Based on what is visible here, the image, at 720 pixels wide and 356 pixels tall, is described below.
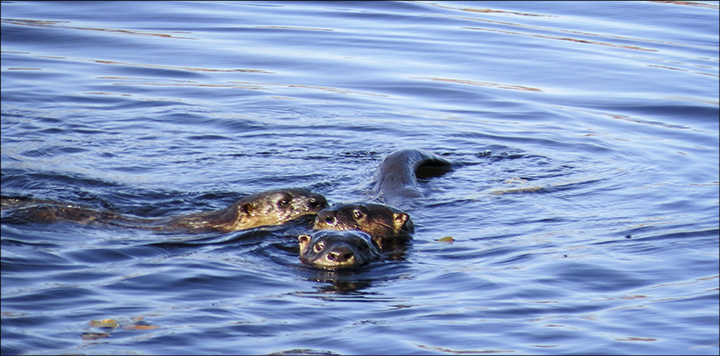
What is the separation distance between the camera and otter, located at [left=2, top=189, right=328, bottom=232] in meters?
7.82

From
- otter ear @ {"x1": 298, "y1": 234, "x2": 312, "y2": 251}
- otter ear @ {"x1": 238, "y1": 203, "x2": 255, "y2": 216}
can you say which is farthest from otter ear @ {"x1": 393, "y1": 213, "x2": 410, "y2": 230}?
otter ear @ {"x1": 238, "y1": 203, "x2": 255, "y2": 216}

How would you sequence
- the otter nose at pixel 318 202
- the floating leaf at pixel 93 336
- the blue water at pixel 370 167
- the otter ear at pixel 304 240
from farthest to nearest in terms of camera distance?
the otter nose at pixel 318 202 → the otter ear at pixel 304 240 → the blue water at pixel 370 167 → the floating leaf at pixel 93 336

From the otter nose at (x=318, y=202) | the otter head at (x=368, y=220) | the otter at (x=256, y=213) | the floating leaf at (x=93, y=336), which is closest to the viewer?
the floating leaf at (x=93, y=336)

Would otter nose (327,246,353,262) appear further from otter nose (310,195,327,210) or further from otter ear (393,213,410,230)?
otter nose (310,195,327,210)

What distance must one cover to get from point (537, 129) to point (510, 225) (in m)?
3.55

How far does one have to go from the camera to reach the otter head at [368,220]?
7750mm

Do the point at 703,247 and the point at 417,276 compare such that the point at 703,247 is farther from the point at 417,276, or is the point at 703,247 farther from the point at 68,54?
the point at 68,54

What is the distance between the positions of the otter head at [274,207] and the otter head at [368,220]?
327 millimetres

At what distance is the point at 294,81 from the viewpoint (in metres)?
13.6

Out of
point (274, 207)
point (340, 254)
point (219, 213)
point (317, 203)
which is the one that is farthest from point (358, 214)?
point (219, 213)

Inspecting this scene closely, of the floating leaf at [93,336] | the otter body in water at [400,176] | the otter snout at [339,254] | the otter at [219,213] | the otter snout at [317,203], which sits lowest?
the floating leaf at [93,336]

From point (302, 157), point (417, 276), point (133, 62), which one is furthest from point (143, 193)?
point (133, 62)

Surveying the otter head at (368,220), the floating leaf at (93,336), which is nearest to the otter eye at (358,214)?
the otter head at (368,220)

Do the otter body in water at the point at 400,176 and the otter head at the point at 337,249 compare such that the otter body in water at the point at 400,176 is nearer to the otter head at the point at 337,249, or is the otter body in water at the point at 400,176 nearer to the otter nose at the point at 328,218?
the otter nose at the point at 328,218
